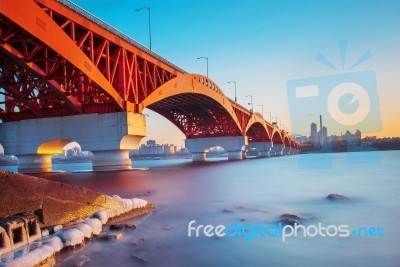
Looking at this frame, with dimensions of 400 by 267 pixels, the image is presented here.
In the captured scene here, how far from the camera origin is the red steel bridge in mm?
17366

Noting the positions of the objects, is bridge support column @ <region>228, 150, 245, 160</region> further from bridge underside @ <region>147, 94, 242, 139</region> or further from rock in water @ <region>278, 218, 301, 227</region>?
rock in water @ <region>278, 218, 301, 227</region>

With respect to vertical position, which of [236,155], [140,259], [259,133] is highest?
[259,133]

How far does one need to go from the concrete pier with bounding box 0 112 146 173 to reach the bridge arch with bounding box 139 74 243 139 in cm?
283

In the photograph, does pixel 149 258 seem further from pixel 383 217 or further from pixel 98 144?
pixel 98 144

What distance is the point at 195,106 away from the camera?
56.6 metres

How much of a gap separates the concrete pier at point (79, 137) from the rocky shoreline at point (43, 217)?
18817 mm

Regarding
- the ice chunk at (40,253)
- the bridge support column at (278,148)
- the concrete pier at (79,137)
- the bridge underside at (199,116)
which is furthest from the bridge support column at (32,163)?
the bridge support column at (278,148)

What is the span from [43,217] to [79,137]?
23.2 meters

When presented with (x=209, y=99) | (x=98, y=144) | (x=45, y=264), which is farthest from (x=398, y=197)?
(x=209, y=99)

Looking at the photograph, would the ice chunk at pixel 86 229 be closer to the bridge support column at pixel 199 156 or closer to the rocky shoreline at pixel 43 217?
the rocky shoreline at pixel 43 217

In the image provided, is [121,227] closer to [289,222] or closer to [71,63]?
[289,222]

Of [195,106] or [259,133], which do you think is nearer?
[195,106]

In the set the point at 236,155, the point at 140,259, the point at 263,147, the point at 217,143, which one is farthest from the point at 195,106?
the point at 263,147

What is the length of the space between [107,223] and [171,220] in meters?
1.88
